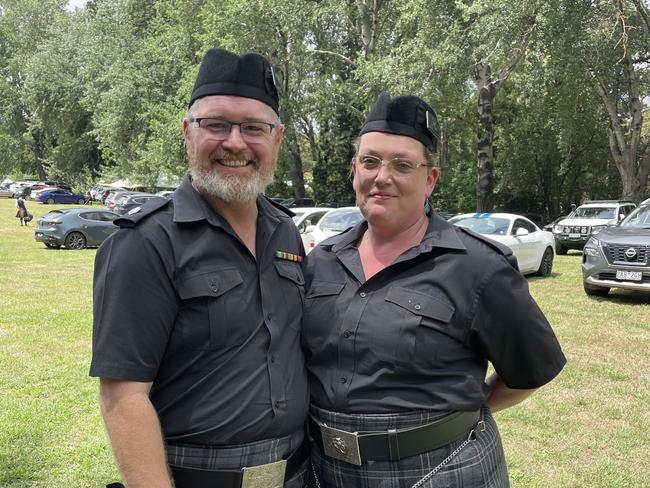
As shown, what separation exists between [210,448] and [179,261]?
0.60 meters

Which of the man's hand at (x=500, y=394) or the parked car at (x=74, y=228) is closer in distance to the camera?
the man's hand at (x=500, y=394)

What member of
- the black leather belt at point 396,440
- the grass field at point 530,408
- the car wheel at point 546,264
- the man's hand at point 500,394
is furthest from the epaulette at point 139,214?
the car wheel at point 546,264

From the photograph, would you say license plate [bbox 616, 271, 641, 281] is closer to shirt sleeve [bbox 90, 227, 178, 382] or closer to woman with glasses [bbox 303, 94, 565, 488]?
woman with glasses [bbox 303, 94, 565, 488]

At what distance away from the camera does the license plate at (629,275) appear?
30.5 ft

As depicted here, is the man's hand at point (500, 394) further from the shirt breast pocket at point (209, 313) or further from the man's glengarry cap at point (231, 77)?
the man's glengarry cap at point (231, 77)

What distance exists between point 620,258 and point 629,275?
1.07ft

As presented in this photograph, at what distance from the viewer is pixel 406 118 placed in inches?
83.9

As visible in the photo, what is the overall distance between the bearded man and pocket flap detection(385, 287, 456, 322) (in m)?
0.41

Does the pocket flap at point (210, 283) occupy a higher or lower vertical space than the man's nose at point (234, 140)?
lower

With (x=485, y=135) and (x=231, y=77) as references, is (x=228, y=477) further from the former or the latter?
(x=485, y=135)

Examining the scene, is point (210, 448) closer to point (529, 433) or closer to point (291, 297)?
point (291, 297)

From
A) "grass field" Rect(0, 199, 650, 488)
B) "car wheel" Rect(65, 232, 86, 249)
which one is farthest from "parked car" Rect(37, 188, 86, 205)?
"grass field" Rect(0, 199, 650, 488)

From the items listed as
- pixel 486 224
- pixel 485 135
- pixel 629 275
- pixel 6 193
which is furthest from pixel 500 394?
pixel 6 193

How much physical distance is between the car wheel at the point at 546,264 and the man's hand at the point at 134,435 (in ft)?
42.4
